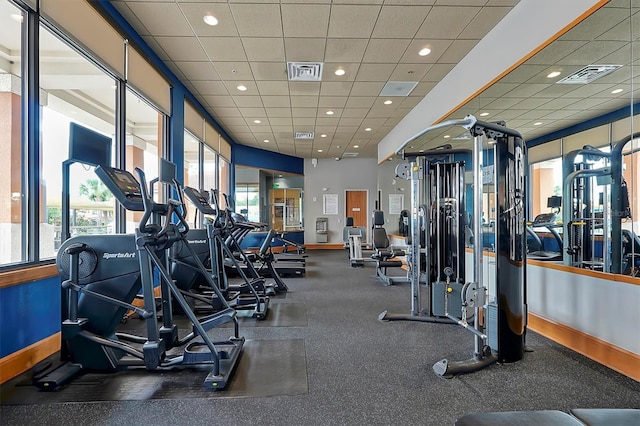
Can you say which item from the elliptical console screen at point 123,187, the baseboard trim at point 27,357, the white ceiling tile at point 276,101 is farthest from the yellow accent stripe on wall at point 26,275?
the white ceiling tile at point 276,101

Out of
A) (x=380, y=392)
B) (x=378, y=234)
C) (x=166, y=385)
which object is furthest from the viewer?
(x=378, y=234)

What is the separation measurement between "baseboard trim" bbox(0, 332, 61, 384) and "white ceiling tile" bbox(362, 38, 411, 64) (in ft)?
15.8

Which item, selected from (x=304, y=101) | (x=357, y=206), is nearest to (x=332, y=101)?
(x=304, y=101)

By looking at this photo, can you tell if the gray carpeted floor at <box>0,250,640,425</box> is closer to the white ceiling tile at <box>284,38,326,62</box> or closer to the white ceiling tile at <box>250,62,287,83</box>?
the white ceiling tile at <box>284,38,326,62</box>

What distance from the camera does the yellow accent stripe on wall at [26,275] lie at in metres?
2.30

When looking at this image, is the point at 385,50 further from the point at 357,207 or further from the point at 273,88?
the point at 357,207

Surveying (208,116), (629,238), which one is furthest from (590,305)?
(208,116)

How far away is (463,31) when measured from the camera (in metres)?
3.96

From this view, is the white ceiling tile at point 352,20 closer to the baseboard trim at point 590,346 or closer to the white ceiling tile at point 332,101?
the white ceiling tile at point 332,101

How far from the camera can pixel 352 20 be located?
12.2 ft

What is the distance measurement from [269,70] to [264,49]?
0.63 metres

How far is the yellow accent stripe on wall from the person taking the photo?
90.6 inches

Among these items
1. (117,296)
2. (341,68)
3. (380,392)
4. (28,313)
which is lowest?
(380,392)

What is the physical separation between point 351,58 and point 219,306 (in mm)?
3920
